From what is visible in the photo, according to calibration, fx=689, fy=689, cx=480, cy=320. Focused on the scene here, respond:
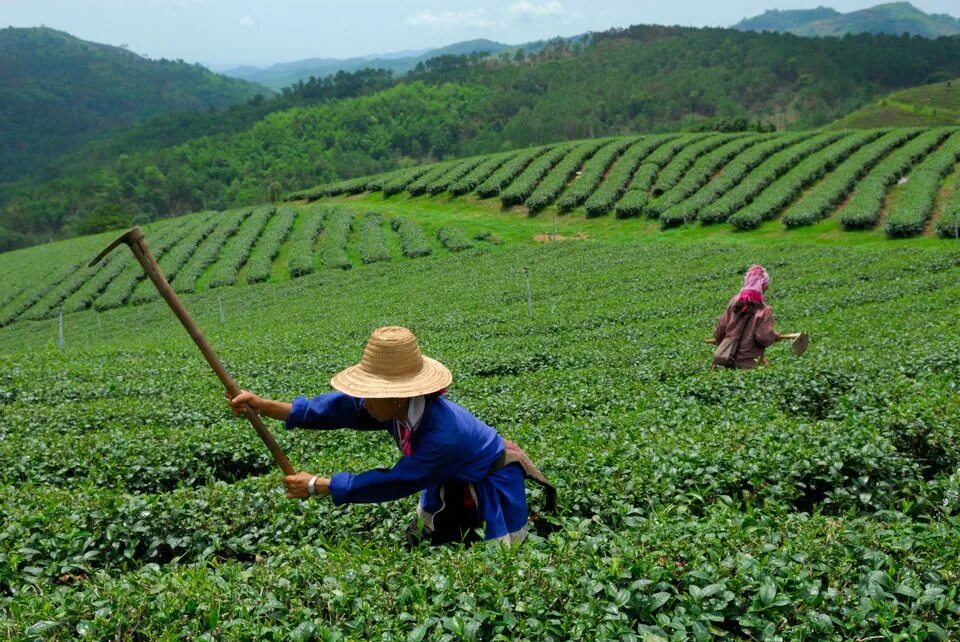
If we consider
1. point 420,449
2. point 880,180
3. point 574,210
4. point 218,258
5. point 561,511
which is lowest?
point 218,258

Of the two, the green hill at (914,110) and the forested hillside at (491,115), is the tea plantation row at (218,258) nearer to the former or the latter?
the forested hillside at (491,115)

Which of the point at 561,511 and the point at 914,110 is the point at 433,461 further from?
the point at 914,110

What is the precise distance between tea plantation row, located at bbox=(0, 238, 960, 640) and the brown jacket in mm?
664

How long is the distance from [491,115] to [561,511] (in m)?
136

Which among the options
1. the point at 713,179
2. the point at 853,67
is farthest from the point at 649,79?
the point at 713,179

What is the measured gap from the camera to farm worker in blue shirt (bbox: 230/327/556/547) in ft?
13.4

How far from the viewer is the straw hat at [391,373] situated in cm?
403

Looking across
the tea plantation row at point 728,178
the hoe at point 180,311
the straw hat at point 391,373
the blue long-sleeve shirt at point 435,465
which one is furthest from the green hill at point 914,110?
the hoe at point 180,311

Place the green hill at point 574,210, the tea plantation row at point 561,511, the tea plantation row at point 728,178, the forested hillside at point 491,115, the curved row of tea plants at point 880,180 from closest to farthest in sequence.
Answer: the tea plantation row at point 561,511, the curved row of tea plants at point 880,180, the tea plantation row at point 728,178, the green hill at point 574,210, the forested hillside at point 491,115

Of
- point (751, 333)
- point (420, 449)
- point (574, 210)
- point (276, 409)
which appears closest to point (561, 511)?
point (420, 449)

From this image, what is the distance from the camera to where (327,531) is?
16.5 feet

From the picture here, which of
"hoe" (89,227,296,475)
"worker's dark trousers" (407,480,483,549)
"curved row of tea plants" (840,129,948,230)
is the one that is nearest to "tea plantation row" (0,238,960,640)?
"worker's dark trousers" (407,480,483,549)

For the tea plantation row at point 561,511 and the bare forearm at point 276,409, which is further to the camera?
the bare forearm at point 276,409

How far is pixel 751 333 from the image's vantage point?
32.8ft
